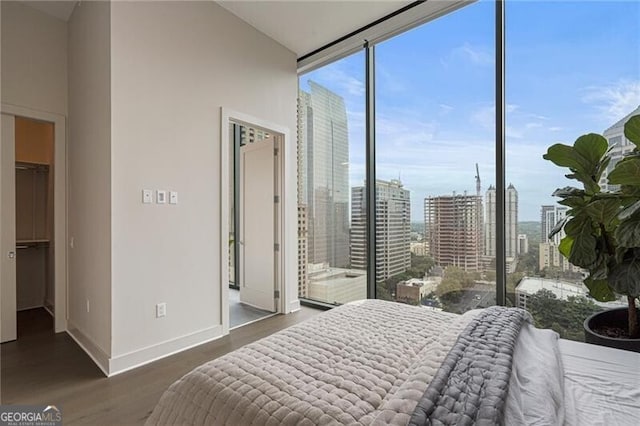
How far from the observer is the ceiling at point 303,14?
3232 mm

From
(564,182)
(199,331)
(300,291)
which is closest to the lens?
(564,182)

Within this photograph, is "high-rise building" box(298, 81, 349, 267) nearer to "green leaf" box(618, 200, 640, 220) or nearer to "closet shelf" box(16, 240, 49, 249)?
"green leaf" box(618, 200, 640, 220)

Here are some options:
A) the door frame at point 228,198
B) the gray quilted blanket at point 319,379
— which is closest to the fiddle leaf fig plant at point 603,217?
the gray quilted blanket at point 319,379

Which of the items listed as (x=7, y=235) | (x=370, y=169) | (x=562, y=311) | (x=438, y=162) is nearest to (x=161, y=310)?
(x=7, y=235)

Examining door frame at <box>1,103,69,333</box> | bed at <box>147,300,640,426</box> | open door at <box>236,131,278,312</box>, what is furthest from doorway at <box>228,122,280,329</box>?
bed at <box>147,300,640,426</box>

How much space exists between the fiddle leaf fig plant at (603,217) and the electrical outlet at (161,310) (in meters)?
3.01

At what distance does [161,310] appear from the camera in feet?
9.09

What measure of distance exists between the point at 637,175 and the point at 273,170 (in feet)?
11.0

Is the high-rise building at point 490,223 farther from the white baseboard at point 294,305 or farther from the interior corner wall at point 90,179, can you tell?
the interior corner wall at point 90,179

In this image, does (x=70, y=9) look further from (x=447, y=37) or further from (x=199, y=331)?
(x=447, y=37)

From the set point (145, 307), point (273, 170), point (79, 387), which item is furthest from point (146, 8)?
point (79, 387)

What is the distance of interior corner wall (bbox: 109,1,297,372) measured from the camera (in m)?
2.54

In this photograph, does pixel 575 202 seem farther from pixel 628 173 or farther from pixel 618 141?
pixel 618 141

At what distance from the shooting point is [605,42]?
240cm
